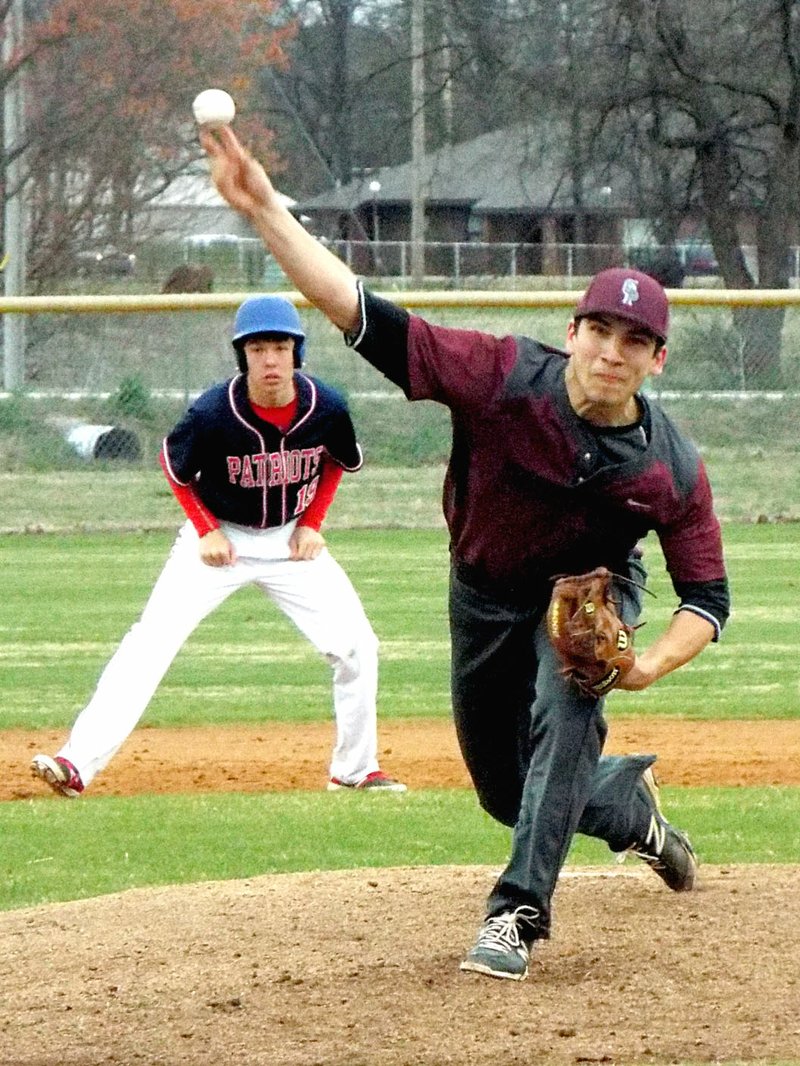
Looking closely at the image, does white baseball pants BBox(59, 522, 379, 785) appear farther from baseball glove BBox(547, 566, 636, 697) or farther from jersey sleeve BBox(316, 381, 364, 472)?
baseball glove BBox(547, 566, 636, 697)

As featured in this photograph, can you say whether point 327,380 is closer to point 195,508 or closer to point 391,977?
point 195,508

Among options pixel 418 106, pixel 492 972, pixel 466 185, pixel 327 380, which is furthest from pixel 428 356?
pixel 466 185

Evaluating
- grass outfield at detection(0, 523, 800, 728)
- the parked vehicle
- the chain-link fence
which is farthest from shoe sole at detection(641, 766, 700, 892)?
the parked vehicle

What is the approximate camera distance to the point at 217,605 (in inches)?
279

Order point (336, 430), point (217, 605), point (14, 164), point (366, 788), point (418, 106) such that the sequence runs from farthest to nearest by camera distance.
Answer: point (418, 106), point (14, 164), point (366, 788), point (217, 605), point (336, 430)

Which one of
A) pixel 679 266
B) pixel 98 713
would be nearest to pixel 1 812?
pixel 98 713

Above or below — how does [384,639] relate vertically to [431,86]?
below

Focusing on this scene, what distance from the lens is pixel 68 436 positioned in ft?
47.8

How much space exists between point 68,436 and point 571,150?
50.6ft

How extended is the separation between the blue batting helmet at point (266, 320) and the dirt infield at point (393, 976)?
2023 millimetres

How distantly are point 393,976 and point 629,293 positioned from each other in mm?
1660

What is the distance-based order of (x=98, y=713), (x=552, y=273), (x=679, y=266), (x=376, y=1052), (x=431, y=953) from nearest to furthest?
(x=376, y=1052) → (x=431, y=953) → (x=98, y=713) → (x=679, y=266) → (x=552, y=273)

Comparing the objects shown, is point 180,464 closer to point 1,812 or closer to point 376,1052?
point 1,812

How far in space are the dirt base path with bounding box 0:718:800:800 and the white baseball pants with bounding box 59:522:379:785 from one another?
573 mm
